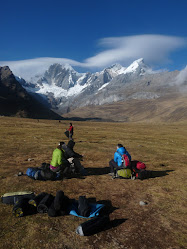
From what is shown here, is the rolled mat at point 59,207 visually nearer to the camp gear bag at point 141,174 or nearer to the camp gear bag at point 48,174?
the camp gear bag at point 48,174

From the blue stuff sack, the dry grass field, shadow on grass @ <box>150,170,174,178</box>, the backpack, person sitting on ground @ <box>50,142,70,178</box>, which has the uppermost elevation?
person sitting on ground @ <box>50,142,70,178</box>

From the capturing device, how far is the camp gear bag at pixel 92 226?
7770mm

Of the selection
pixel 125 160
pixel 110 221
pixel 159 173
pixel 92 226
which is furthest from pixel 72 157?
pixel 159 173

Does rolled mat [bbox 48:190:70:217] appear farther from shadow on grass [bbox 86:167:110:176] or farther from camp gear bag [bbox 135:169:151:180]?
camp gear bag [bbox 135:169:151:180]

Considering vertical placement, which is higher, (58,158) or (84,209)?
(58,158)

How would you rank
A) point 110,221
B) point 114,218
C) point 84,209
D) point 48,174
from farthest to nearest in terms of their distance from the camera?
point 48,174
point 114,218
point 84,209
point 110,221

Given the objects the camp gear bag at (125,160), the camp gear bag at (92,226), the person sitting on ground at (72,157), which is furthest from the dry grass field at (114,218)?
the camp gear bag at (125,160)

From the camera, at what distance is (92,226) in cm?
795

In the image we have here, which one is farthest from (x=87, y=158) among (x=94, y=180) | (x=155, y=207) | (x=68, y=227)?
(x=68, y=227)

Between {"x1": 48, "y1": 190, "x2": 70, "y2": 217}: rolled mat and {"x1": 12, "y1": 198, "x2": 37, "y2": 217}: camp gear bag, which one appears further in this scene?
{"x1": 48, "y1": 190, "x2": 70, "y2": 217}: rolled mat

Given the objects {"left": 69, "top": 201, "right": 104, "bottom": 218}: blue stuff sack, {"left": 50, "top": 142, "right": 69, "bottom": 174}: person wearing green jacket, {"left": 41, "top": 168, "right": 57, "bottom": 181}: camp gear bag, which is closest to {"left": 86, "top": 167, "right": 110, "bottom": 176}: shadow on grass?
{"left": 50, "top": 142, "right": 69, "bottom": 174}: person wearing green jacket

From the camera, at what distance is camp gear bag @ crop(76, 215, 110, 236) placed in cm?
777

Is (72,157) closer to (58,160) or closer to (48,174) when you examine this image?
(58,160)

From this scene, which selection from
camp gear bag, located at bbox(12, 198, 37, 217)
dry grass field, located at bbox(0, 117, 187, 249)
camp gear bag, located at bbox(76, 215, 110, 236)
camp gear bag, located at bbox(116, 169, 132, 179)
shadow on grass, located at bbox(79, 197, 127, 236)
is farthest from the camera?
camp gear bag, located at bbox(116, 169, 132, 179)
